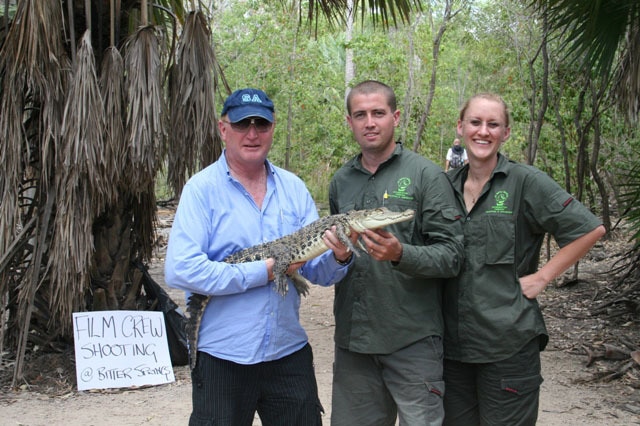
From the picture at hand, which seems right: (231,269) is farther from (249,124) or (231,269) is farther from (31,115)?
(31,115)

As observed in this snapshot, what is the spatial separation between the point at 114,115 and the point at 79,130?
13.0 inches

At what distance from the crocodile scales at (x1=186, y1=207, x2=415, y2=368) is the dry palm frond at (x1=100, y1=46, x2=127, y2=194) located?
2599 millimetres

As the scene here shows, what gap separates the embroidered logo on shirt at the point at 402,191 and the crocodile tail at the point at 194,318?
875 millimetres

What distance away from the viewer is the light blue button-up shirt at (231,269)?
8.17 ft

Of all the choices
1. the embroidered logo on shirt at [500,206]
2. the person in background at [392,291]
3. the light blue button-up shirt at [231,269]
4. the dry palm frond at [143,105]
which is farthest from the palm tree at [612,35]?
the light blue button-up shirt at [231,269]

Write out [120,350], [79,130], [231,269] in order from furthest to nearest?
[120,350] < [79,130] < [231,269]

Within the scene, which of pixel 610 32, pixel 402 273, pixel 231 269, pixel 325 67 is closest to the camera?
pixel 231 269

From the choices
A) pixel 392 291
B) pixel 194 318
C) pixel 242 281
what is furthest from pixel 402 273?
pixel 194 318

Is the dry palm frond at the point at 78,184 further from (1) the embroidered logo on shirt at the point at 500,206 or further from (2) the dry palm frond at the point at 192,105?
(1) the embroidered logo on shirt at the point at 500,206

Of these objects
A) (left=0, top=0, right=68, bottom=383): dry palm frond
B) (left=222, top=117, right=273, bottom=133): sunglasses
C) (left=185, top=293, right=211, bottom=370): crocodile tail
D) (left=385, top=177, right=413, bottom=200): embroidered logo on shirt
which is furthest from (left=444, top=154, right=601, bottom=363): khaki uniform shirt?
(left=0, top=0, right=68, bottom=383): dry palm frond

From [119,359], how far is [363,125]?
3.46 metres

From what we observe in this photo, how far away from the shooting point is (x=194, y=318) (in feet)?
8.75

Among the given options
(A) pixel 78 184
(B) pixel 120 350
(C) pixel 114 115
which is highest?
(C) pixel 114 115

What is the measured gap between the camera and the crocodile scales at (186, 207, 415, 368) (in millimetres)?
2559
